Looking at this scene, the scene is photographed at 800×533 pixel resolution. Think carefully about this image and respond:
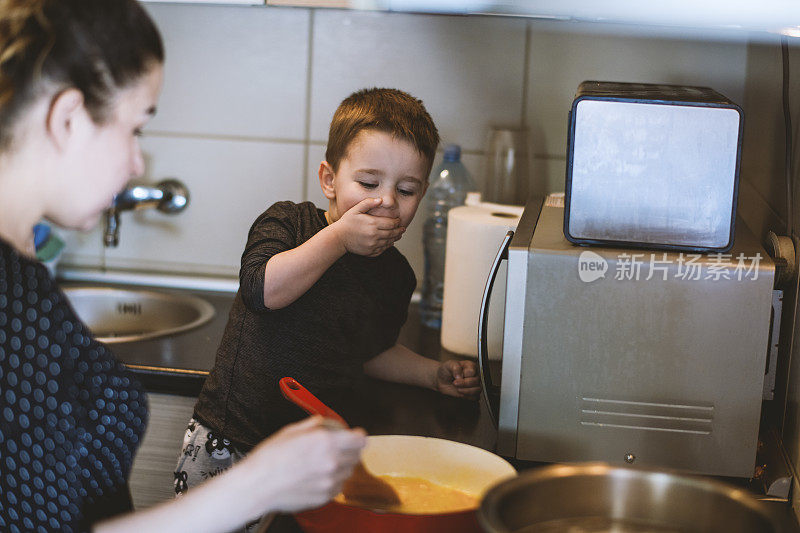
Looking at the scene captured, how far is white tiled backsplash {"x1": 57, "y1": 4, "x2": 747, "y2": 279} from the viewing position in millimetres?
1810

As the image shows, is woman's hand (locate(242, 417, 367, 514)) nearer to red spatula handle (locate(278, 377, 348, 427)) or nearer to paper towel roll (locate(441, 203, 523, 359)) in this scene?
red spatula handle (locate(278, 377, 348, 427))

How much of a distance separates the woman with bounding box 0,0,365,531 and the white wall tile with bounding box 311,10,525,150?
1.06 m

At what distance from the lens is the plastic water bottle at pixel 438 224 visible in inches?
71.7

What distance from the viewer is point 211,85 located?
1924 millimetres

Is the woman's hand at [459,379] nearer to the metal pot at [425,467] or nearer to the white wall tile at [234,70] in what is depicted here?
the metal pot at [425,467]

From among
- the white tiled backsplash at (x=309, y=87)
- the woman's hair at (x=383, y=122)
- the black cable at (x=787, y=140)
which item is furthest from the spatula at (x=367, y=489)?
the white tiled backsplash at (x=309, y=87)

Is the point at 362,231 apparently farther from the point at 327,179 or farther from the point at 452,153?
the point at 452,153

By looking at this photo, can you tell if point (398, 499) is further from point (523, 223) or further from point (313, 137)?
point (313, 137)

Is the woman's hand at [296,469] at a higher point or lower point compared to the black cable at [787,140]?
lower

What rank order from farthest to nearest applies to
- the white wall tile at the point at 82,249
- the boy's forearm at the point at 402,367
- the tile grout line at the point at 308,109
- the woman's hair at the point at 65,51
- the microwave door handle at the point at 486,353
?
the white wall tile at the point at 82,249
the tile grout line at the point at 308,109
the boy's forearm at the point at 402,367
the microwave door handle at the point at 486,353
the woman's hair at the point at 65,51

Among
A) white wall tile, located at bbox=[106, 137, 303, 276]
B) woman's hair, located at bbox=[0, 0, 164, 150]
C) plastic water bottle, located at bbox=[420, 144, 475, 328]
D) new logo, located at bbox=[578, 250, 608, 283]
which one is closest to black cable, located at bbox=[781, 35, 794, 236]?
new logo, located at bbox=[578, 250, 608, 283]

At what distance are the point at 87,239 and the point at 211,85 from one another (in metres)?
0.44

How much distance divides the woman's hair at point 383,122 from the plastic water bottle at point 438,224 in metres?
0.43

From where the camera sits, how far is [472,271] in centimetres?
151
